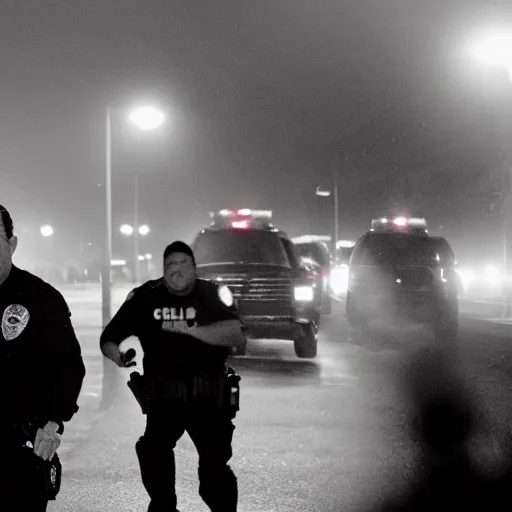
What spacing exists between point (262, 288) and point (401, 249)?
5.20 m

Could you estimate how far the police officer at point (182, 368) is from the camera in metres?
4.55

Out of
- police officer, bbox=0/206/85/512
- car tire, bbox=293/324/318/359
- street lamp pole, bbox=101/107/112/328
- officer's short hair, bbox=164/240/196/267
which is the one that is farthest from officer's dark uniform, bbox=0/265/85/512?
street lamp pole, bbox=101/107/112/328

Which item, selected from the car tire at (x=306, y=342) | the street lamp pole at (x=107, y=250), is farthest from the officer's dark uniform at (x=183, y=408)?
the street lamp pole at (x=107, y=250)

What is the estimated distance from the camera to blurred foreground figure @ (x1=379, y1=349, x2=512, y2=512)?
563 centimetres

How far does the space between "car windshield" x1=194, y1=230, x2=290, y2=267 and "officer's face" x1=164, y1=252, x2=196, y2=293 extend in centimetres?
925

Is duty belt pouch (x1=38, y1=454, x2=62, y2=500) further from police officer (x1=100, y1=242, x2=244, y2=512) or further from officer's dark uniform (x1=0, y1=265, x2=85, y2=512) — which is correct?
police officer (x1=100, y1=242, x2=244, y2=512)

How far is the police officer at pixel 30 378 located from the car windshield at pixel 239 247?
34.5ft

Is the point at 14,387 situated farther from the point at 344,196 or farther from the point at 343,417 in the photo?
the point at 344,196

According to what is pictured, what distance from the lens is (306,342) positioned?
13617 mm

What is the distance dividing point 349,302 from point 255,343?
6.71 ft

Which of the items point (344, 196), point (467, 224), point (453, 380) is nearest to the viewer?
point (453, 380)

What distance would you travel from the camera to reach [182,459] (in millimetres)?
6961

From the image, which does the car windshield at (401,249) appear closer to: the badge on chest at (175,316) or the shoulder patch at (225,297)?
the shoulder patch at (225,297)

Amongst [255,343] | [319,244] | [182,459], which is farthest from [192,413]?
[319,244]
